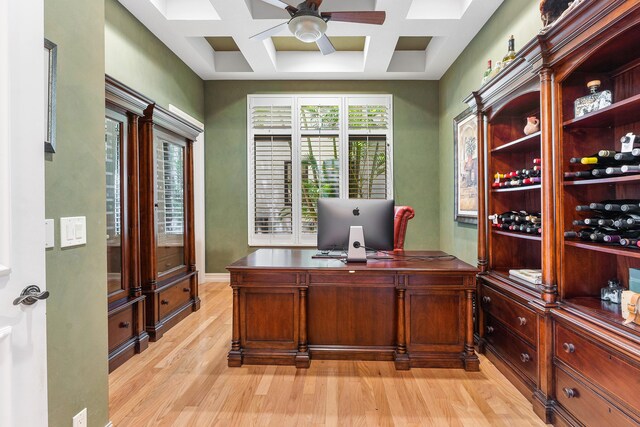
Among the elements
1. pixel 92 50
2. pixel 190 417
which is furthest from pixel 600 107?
pixel 190 417

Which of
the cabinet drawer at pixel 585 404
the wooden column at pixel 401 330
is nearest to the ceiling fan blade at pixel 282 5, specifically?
the wooden column at pixel 401 330

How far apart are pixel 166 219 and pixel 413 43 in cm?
379

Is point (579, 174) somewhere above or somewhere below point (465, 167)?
below

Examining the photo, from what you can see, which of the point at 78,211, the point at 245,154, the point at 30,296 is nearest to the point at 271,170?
the point at 245,154

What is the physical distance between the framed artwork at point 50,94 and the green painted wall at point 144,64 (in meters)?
2.12

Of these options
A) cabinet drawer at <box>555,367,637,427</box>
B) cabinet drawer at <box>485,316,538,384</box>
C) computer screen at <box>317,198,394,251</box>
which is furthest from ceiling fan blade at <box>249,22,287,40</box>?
cabinet drawer at <box>555,367,637,427</box>

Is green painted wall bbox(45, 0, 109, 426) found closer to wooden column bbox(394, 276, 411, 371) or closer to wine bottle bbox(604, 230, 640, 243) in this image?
wooden column bbox(394, 276, 411, 371)

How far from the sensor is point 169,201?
12.1 feet

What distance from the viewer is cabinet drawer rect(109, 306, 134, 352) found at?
8.96 ft

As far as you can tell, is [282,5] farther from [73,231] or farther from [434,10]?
[73,231]

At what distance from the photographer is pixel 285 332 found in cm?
273

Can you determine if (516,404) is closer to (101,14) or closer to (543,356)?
(543,356)

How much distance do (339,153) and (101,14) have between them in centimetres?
395

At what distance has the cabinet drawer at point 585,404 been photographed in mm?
1602
